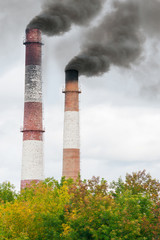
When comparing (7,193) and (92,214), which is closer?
(92,214)

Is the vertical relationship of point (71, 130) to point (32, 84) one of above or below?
below

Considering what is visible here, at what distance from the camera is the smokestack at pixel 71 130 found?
198ft

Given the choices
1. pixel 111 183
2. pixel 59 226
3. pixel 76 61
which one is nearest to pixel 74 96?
pixel 76 61

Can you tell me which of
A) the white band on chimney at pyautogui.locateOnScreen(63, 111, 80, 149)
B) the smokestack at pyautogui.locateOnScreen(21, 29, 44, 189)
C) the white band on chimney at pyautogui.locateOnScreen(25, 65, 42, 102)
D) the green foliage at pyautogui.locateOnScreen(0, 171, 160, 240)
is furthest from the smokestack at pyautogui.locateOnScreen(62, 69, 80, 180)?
the green foliage at pyautogui.locateOnScreen(0, 171, 160, 240)

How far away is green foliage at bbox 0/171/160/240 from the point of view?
34500 mm

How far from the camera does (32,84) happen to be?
6156 cm

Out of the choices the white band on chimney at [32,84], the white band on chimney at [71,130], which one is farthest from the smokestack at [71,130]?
the white band on chimney at [32,84]

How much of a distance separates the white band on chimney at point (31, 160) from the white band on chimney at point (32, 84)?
4.32 metres

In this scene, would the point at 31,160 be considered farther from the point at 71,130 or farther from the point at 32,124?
the point at 71,130

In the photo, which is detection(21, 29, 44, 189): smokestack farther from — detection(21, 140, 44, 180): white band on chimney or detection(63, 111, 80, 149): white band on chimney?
detection(63, 111, 80, 149): white band on chimney

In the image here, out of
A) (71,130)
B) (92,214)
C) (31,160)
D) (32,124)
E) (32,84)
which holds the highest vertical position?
(32,84)

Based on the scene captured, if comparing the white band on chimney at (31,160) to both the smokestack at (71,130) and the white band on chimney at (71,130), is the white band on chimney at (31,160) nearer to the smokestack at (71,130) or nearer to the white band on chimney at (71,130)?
the smokestack at (71,130)

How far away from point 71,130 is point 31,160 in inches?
193

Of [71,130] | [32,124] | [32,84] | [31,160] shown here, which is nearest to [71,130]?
[71,130]
